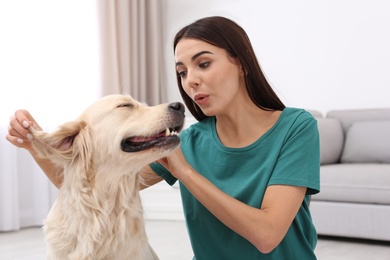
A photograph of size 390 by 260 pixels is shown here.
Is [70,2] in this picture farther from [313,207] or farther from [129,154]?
[129,154]

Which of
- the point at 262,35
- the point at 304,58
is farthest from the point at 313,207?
the point at 262,35

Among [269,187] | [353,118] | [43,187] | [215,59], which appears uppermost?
[215,59]

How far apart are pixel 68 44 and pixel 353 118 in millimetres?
2319

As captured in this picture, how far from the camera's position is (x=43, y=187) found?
13.6 feet

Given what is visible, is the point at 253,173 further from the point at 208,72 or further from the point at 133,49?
the point at 133,49

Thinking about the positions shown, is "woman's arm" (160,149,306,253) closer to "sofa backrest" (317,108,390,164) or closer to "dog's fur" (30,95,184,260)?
"dog's fur" (30,95,184,260)

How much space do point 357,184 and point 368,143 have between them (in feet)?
1.83

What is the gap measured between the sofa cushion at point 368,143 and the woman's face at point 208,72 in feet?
8.04

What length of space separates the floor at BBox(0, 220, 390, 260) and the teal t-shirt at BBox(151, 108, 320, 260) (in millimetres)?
1299

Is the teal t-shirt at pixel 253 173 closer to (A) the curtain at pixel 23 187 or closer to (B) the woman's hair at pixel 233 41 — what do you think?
(B) the woman's hair at pixel 233 41

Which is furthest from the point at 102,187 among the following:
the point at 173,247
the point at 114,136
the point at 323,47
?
the point at 323,47

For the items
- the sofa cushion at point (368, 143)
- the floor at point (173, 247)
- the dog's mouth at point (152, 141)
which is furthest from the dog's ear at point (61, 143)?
the sofa cushion at point (368, 143)

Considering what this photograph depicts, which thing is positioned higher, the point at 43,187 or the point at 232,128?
the point at 232,128

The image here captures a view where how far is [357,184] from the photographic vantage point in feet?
11.0
